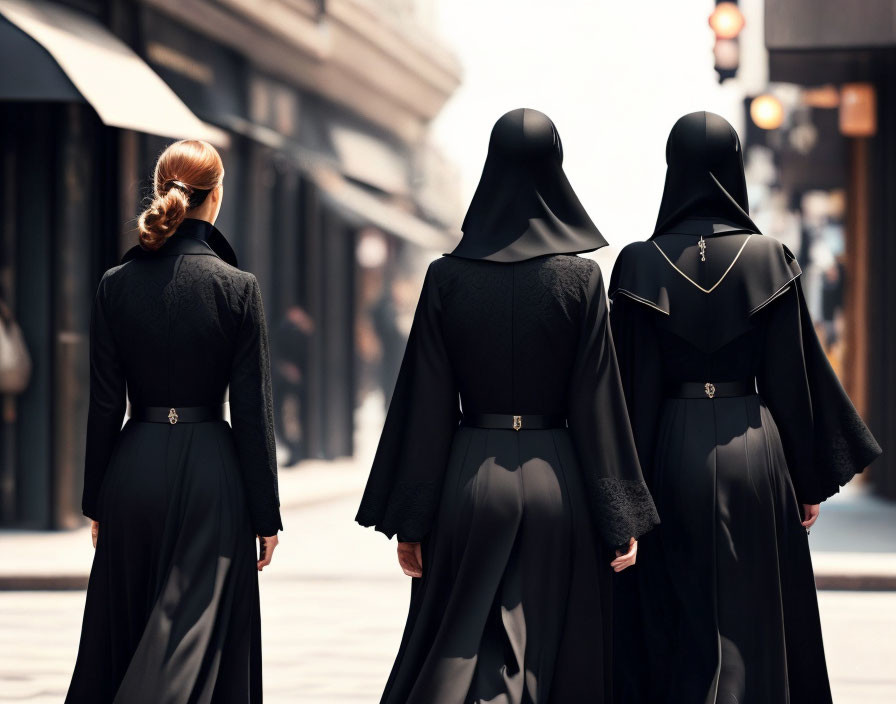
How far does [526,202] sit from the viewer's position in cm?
472

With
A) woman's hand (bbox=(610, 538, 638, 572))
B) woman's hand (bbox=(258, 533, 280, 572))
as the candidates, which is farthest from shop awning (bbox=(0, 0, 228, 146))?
woman's hand (bbox=(610, 538, 638, 572))

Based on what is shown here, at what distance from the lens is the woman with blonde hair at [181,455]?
4.77 metres

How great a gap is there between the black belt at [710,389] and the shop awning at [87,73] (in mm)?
5994

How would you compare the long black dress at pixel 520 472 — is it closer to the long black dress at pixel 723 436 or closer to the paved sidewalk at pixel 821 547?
the long black dress at pixel 723 436

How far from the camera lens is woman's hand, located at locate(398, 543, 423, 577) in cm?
480

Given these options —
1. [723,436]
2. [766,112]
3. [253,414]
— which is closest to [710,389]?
[723,436]

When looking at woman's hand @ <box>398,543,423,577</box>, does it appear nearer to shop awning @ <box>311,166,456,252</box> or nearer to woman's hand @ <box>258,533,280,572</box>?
woman's hand @ <box>258,533,280,572</box>

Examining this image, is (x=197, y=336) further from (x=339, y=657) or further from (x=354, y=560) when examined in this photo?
(x=354, y=560)

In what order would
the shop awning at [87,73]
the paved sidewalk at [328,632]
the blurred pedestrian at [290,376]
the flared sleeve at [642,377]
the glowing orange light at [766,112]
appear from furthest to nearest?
the blurred pedestrian at [290,376], the glowing orange light at [766,112], the shop awning at [87,73], the paved sidewalk at [328,632], the flared sleeve at [642,377]

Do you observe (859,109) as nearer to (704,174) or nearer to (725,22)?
(725,22)

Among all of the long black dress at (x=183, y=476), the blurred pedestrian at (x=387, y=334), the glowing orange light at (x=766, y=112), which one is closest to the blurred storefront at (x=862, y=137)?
the glowing orange light at (x=766, y=112)

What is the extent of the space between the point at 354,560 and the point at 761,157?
22584mm

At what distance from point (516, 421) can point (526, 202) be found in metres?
0.64

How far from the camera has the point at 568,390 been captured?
475 centimetres
